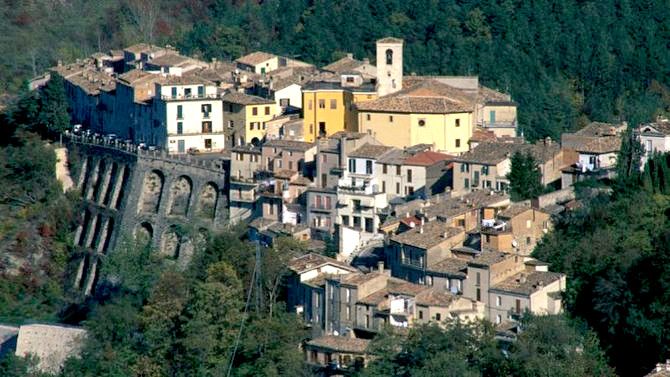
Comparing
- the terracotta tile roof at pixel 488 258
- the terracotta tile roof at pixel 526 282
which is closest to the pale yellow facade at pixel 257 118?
the terracotta tile roof at pixel 488 258

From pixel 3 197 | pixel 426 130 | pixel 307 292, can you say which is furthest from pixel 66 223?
pixel 307 292

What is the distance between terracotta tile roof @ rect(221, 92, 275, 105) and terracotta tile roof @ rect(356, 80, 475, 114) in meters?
4.56

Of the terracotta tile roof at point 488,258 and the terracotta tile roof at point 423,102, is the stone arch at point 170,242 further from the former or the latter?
the terracotta tile roof at point 488,258

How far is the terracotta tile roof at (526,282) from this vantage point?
46609mm

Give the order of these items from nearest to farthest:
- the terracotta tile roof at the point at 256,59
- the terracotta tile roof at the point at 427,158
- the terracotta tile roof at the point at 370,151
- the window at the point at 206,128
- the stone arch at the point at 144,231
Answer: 1. the terracotta tile roof at the point at 427,158
2. the terracotta tile roof at the point at 370,151
3. the stone arch at the point at 144,231
4. the window at the point at 206,128
5. the terracotta tile roof at the point at 256,59

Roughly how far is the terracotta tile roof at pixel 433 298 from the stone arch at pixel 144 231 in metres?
15.6

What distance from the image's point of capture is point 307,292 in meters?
49.3

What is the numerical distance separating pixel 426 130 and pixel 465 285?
34.7 feet

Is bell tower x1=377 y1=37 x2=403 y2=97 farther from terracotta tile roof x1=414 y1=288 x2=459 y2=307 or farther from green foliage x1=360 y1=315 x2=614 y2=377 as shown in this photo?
green foliage x1=360 y1=315 x2=614 y2=377

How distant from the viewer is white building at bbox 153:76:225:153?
204 ft

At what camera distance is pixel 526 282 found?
47062 mm

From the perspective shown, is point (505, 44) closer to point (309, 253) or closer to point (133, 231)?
point (133, 231)

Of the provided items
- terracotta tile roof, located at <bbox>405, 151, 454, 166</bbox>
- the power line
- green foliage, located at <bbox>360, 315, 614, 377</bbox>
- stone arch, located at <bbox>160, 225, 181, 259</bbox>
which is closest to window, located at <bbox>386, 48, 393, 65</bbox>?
terracotta tile roof, located at <bbox>405, 151, 454, 166</bbox>

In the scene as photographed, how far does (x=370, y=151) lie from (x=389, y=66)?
6121 mm
